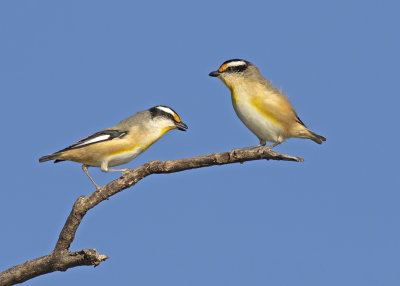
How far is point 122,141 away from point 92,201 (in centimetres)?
186

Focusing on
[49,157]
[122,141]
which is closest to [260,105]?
[122,141]

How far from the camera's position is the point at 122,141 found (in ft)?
40.6

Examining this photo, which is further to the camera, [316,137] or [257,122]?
[316,137]

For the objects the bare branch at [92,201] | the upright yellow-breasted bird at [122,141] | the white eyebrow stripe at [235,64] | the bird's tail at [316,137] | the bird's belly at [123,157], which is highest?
the white eyebrow stripe at [235,64]

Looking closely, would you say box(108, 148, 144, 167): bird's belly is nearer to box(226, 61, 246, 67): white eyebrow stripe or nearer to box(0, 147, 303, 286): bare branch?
box(0, 147, 303, 286): bare branch

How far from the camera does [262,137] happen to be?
38.6 feet

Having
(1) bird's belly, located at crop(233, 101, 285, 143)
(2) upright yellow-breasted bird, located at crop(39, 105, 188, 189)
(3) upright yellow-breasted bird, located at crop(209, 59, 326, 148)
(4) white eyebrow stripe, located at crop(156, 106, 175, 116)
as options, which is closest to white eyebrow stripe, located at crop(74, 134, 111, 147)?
(2) upright yellow-breasted bird, located at crop(39, 105, 188, 189)

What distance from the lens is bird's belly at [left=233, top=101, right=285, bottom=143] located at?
11383mm

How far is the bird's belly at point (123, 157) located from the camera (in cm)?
1238

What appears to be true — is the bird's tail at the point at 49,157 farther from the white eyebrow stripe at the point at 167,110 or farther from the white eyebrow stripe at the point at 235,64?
the white eyebrow stripe at the point at 235,64

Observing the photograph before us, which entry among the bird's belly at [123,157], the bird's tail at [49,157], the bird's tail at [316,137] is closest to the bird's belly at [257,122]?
the bird's tail at [316,137]

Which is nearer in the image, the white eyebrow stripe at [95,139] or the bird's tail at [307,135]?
the bird's tail at [307,135]

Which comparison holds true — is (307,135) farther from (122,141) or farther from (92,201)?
(92,201)

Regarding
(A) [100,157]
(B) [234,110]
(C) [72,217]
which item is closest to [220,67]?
(B) [234,110]
